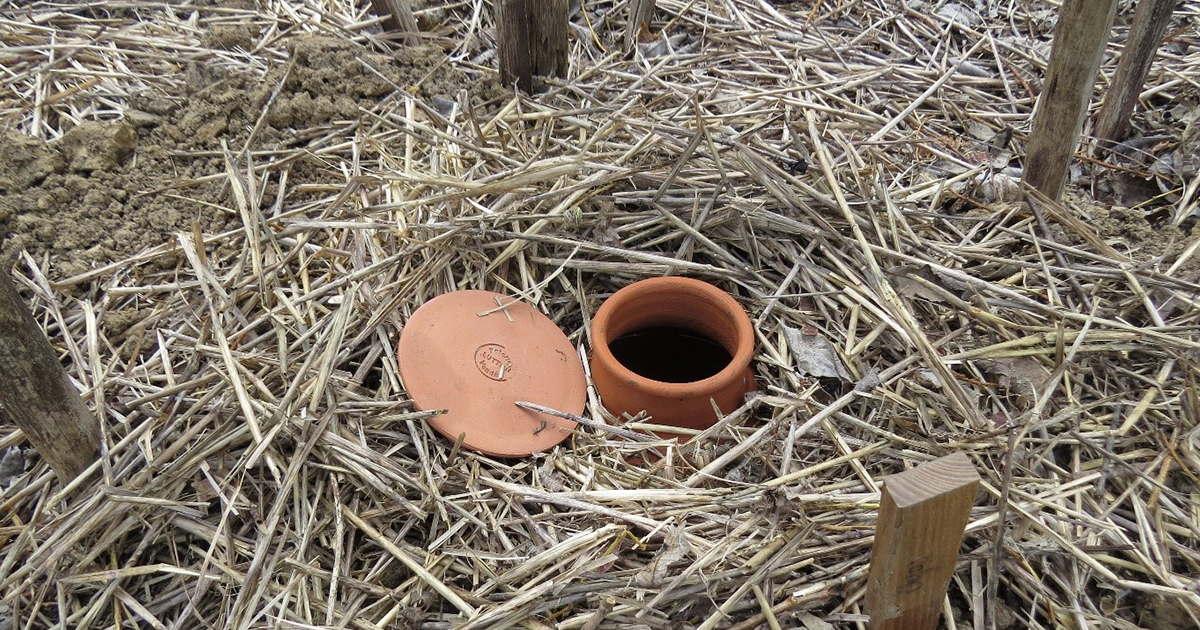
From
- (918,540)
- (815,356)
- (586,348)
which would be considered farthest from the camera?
(586,348)

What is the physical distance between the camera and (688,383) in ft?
7.17

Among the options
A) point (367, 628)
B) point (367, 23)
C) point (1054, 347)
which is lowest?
point (367, 628)

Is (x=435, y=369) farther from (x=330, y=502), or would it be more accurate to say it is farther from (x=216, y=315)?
(x=216, y=315)

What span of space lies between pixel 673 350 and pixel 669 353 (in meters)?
0.02

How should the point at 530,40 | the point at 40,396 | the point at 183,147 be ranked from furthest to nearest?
1. the point at 530,40
2. the point at 183,147
3. the point at 40,396

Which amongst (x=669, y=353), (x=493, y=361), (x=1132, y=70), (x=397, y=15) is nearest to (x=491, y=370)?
(x=493, y=361)

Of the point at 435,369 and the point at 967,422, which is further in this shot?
the point at 435,369

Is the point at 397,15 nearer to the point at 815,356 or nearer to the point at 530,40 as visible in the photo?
the point at 530,40

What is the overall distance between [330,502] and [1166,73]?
2835 millimetres

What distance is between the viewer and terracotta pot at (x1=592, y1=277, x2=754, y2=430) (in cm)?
214

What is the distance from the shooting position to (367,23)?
296 centimetres

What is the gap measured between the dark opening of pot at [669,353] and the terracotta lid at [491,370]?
9.8 inches

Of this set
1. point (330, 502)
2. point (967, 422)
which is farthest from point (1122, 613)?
point (330, 502)

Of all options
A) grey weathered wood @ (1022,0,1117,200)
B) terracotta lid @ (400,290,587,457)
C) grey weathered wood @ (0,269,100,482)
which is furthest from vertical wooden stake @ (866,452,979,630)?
grey weathered wood @ (0,269,100,482)
